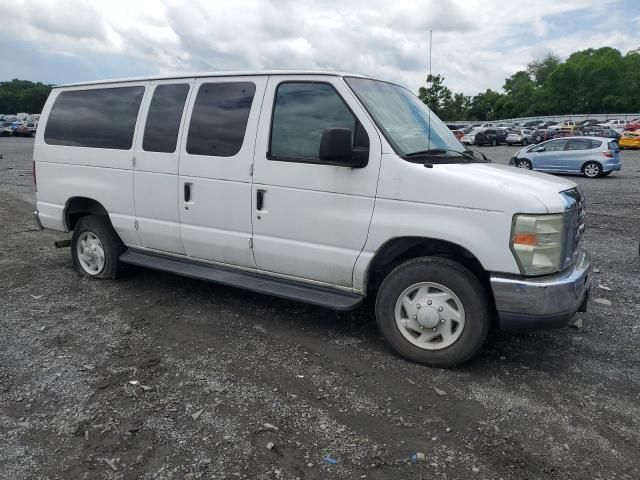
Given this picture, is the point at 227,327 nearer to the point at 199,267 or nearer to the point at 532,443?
the point at 199,267

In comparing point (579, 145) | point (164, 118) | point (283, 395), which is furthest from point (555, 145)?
point (283, 395)

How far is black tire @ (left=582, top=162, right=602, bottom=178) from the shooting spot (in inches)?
778

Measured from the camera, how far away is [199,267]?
5.17 m

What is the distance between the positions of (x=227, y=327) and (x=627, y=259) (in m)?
5.67

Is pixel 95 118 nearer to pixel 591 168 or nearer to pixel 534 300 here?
pixel 534 300

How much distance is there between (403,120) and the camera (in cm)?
443

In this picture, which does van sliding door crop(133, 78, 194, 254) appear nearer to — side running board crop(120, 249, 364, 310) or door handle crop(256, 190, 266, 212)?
side running board crop(120, 249, 364, 310)

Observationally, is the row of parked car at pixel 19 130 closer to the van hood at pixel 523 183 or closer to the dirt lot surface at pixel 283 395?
the dirt lot surface at pixel 283 395

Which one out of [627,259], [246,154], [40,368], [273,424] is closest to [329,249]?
[246,154]

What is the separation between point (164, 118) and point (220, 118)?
2.41ft

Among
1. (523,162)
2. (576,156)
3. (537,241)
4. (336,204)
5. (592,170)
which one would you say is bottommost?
(537,241)

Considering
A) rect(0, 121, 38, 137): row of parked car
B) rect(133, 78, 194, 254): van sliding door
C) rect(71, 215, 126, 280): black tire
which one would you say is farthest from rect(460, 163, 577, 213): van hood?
rect(0, 121, 38, 137): row of parked car

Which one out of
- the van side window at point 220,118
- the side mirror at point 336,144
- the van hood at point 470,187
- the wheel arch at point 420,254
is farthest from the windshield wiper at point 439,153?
the van side window at point 220,118

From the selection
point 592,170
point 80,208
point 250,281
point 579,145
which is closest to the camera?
point 250,281
